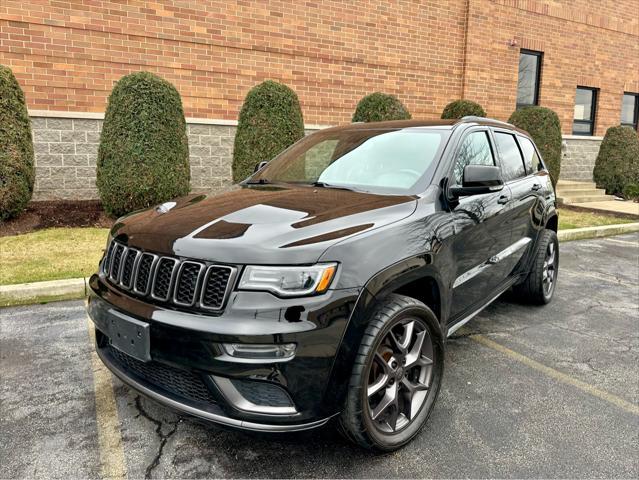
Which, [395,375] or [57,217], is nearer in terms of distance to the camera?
[395,375]

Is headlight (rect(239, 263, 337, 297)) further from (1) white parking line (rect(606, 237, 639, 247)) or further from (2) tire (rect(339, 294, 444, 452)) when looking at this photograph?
(1) white parking line (rect(606, 237, 639, 247))

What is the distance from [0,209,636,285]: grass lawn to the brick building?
2.30 m

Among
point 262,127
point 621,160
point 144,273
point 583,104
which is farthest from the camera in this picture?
point 583,104

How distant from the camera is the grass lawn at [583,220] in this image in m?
9.42

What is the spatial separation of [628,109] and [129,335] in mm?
19113

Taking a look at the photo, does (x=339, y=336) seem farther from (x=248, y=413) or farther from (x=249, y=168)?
A: (x=249, y=168)

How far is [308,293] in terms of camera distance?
210 centimetres

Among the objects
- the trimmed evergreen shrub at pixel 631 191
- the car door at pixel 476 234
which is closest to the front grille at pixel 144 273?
the car door at pixel 476 234

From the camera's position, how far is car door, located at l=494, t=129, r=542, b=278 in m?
3.97

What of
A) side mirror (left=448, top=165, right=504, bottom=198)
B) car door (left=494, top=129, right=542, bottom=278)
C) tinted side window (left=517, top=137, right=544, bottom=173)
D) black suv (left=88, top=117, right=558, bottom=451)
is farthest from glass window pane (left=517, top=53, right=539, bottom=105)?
side mirror (left=448, top=165, right=504, bottom=198)

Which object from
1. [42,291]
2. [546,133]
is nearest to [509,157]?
[42,291]

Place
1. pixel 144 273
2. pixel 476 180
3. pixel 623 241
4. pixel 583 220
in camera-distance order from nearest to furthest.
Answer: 1. pixel 144 273
2. pixel 476 180
3. pixel 623 241
4. pixel 583 220

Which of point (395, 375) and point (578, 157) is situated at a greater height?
point (578, 157)

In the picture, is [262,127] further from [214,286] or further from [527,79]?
[527,79]
